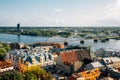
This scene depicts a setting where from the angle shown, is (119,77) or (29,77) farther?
(119,77)

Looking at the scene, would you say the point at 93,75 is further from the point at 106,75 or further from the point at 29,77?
the point at 29,77

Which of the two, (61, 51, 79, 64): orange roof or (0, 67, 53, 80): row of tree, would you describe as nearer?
(0, 67, 53, 80): row of tree

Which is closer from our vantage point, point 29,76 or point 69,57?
point 29,76

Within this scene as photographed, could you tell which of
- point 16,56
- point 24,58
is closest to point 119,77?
point 24,58

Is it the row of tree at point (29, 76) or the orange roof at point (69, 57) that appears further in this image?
the orange roof at point (69, 57)

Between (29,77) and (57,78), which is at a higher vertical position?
(29,77)

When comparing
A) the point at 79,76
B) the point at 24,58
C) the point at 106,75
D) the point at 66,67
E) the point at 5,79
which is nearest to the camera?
the point at 5,79

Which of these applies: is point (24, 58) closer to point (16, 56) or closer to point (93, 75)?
point (16, 56)

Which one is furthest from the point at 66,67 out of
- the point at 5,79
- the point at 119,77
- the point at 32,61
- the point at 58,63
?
the point at 5,79

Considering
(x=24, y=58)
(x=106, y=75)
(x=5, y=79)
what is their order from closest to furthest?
(x=5, y=79) → (x=106, y=75) → (x=24, y=58)
